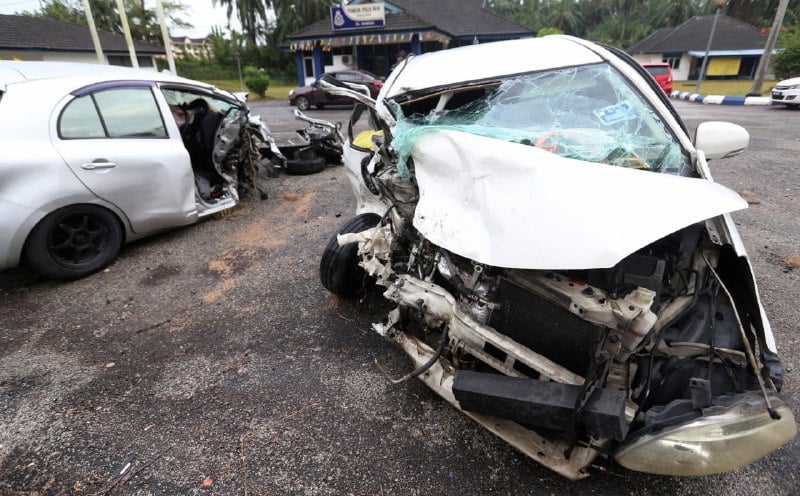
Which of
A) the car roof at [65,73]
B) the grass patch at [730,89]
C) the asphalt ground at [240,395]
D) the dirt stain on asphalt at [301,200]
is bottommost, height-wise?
the asphalt ground at [240,395]

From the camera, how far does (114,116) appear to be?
3932mm

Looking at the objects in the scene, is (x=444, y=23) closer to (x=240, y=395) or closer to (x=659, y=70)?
(x=659, y=70)

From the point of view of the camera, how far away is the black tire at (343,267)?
313 centimetres

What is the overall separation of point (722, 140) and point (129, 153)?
15.1ft

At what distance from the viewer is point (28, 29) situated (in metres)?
25.5

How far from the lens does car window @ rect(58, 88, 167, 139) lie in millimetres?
3652

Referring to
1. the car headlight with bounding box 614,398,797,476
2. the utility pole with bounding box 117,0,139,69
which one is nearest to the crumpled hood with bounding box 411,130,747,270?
the car headlight with bounding box 614,398,797,476

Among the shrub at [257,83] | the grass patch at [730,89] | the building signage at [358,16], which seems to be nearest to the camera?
the grass patch at [730,89]

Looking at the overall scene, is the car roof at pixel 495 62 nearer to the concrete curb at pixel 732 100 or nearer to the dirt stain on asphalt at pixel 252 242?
the dirt stain on asphalt at pixel 252 242

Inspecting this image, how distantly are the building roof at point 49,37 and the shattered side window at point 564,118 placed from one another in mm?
30159

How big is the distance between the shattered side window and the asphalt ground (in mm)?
734

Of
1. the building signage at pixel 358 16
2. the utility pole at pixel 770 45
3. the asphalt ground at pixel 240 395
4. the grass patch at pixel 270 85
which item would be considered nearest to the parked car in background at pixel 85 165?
the asphalt ground at pixel 240 395

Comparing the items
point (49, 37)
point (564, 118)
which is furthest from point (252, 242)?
point (49, 37)

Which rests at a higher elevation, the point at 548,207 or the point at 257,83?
the point at 548,207
